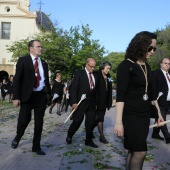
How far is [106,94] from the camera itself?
7828 mm

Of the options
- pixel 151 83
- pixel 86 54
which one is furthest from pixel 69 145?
pixel 86 54

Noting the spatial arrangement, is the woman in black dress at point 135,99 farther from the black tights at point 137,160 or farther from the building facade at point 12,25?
the building facade at point 12,25

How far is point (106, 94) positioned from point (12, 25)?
149 feet

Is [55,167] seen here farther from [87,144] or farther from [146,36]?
[146,36]

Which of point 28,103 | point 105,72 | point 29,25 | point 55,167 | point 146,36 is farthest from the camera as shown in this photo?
point 29,25

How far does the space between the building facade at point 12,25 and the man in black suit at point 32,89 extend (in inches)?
1750

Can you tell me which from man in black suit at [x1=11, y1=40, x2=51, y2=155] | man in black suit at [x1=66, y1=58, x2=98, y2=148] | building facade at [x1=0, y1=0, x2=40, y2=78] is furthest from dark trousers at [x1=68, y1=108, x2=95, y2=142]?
building facade at [x1=0, y1=0, x2=40, y2=78]

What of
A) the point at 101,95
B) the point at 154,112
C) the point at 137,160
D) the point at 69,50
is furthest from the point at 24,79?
the point at 69,50

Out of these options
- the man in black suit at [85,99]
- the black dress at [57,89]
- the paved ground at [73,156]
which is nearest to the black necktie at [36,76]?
the man in black suit at [85,99]

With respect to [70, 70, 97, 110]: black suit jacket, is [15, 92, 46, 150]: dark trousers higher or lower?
lower

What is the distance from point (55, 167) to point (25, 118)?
140 cm

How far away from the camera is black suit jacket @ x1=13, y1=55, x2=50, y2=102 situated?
6133mm

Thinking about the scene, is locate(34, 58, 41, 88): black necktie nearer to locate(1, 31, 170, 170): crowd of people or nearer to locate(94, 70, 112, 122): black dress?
locate(1, 31, 170, 170): crowd of people

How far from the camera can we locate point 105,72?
772 centimetres
